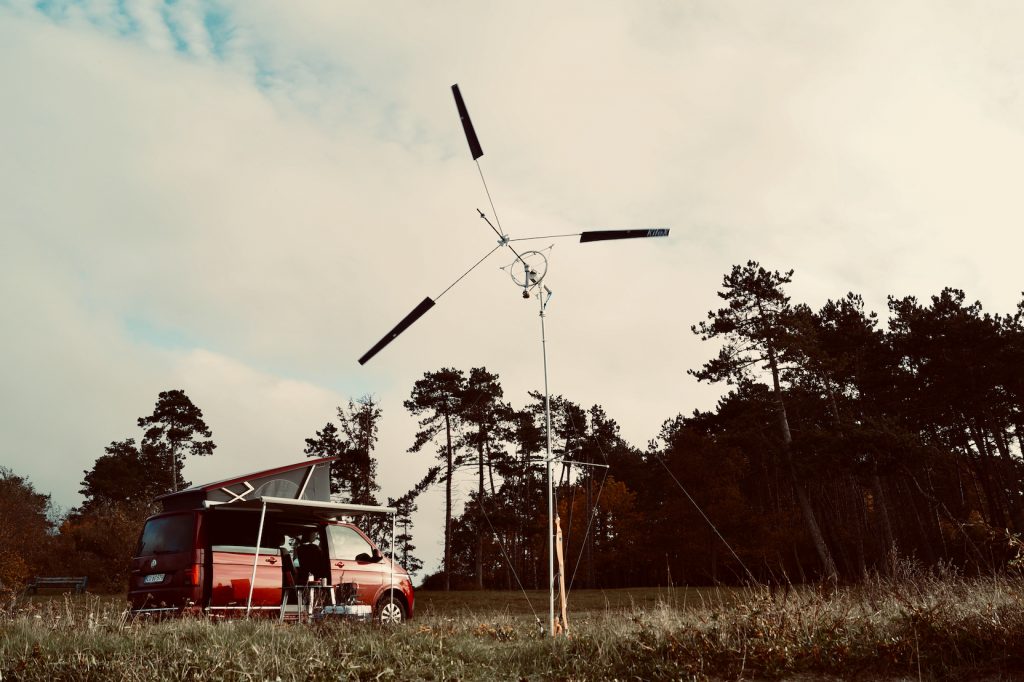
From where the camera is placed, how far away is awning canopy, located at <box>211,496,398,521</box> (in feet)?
34.9

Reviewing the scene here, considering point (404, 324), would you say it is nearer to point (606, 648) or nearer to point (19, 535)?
point (606, 648)

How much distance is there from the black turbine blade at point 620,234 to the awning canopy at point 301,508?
581 centimetres

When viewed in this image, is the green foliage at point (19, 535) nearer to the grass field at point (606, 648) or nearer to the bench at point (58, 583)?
the bench at point (58, 583)

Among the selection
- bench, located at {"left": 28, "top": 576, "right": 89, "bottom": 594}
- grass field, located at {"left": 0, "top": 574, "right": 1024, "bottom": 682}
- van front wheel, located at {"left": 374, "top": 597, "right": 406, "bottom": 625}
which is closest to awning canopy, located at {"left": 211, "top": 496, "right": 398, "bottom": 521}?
van front wheel, located at {"left": 374, "top": 597, "right": 406, "bottom": 625}

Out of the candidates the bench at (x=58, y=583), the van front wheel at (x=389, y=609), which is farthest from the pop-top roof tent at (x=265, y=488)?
the bench at (x=58, y=583)

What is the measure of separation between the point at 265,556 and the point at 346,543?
1441 mm

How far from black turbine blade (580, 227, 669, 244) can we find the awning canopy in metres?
5.81

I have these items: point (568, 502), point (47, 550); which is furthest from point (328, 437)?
point (568, 502)

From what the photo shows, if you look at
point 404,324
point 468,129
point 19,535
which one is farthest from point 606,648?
point 19,535

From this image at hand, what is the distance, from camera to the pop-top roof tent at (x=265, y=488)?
10.6 metres

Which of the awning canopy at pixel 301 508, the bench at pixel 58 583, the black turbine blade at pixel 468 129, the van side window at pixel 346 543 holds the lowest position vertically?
the bench at pixel 58 583

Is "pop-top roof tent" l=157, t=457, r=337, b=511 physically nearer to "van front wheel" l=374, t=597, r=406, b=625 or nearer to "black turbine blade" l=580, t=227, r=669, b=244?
"van front wheel" l=374, t=597, r=406, b=625

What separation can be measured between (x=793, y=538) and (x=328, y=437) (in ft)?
91.9

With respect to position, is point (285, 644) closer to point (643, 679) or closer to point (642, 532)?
point (643, 679)
